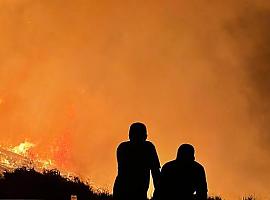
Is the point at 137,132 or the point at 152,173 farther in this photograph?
the point at 152,173

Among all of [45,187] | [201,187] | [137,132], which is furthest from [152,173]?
[45,187]

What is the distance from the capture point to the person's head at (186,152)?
10836mm

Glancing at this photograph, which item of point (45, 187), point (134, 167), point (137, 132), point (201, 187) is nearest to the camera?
point (201, 187)

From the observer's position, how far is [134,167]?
465 inches

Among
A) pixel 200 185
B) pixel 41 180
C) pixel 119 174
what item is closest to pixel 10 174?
pixel 41 180

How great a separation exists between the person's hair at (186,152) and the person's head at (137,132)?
89cm

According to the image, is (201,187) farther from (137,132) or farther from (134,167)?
(137,132)

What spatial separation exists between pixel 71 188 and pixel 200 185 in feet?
28.2

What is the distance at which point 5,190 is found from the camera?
58.9ft

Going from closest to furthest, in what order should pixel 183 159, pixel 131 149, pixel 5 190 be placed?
pixel 183 159 → pixel 131 149 → pixel 5 190

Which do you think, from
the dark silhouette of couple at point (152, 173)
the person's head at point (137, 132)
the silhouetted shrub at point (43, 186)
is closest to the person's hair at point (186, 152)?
the dark silhouette of couple at point (152, 173)

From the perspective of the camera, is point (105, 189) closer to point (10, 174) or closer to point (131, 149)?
point (10, 174)

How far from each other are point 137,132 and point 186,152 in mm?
1083

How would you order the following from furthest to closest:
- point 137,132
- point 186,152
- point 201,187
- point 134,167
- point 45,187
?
point 45,187
point 134,167
point 137,132
point 201,187
point 186,152
